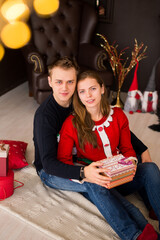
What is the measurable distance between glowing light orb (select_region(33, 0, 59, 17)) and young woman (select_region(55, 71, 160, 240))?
1.99 meters

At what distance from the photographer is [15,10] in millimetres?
3662

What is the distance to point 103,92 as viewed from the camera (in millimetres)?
1984

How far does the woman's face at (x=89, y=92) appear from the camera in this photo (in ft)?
6.15

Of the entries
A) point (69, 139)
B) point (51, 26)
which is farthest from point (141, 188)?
point (51, 26)

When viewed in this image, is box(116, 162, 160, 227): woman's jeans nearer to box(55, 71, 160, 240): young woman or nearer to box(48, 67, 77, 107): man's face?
box(55, 71, 160, 240): young woman

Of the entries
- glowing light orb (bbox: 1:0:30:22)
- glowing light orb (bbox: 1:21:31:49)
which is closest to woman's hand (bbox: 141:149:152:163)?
glowing light orb (bbox: 1:21:31:49)

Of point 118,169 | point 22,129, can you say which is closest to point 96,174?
point 118,169

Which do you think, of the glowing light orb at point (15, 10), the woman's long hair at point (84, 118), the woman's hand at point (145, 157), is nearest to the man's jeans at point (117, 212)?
the woman's long hair at point (84, 118)

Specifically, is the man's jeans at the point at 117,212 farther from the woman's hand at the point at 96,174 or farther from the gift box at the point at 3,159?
the gift box at the point at 3,159

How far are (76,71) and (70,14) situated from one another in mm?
1977

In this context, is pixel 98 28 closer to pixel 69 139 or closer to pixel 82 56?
pixel 82 56

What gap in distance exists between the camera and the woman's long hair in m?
1.88

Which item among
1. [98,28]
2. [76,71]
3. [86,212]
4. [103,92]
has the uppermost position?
[98,28]

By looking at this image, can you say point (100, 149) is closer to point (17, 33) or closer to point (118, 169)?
point (118, 169)
